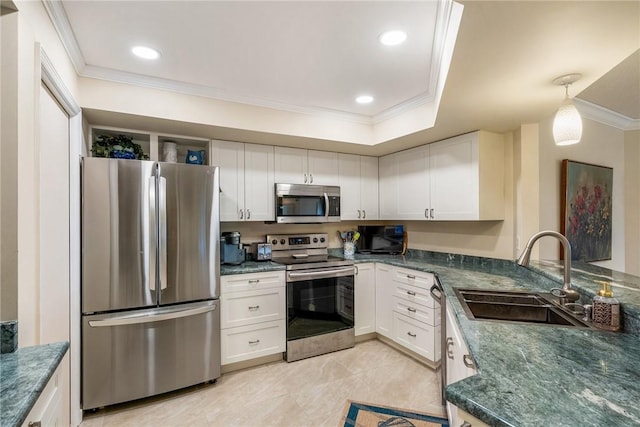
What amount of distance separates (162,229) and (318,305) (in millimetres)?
1619

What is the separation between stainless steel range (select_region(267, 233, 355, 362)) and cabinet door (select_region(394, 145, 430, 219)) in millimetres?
921

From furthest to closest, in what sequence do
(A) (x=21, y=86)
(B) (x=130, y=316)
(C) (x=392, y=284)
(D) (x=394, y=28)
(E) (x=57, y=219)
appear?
(C) (x=392, y=284) < (B) (x=130, y=316) < (E) (x=57, y=219) < (D) (x=394, y=28) < (A) (x=21, y=86)

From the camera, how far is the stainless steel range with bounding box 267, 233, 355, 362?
118 inches

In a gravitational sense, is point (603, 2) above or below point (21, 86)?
above

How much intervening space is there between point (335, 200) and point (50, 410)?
2.84m

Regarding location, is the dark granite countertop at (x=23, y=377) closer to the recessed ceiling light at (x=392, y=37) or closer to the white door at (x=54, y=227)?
the white door at (x=54, y=227)

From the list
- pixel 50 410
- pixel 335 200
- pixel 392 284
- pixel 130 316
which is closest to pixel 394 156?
pixel 335 200

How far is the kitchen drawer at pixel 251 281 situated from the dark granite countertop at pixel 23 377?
1.51 metres

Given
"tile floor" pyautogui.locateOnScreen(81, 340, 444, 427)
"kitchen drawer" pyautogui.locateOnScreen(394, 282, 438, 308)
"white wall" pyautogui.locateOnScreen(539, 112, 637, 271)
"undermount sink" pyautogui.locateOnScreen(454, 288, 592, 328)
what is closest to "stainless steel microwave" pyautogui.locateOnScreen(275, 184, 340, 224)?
"kitchen drawer" pyautogui.locateOnScreen(394, 282, 438, 308)

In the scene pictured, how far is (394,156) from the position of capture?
148 inches

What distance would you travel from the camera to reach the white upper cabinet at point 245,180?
3.07m

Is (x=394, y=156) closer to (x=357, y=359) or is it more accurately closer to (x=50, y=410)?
(x=357, y=359)

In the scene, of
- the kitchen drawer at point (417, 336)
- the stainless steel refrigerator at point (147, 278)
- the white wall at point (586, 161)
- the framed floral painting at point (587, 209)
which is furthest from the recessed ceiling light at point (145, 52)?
the framed floral painting at point (587, 209)

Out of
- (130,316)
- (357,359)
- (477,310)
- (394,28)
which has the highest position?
(394,28)
